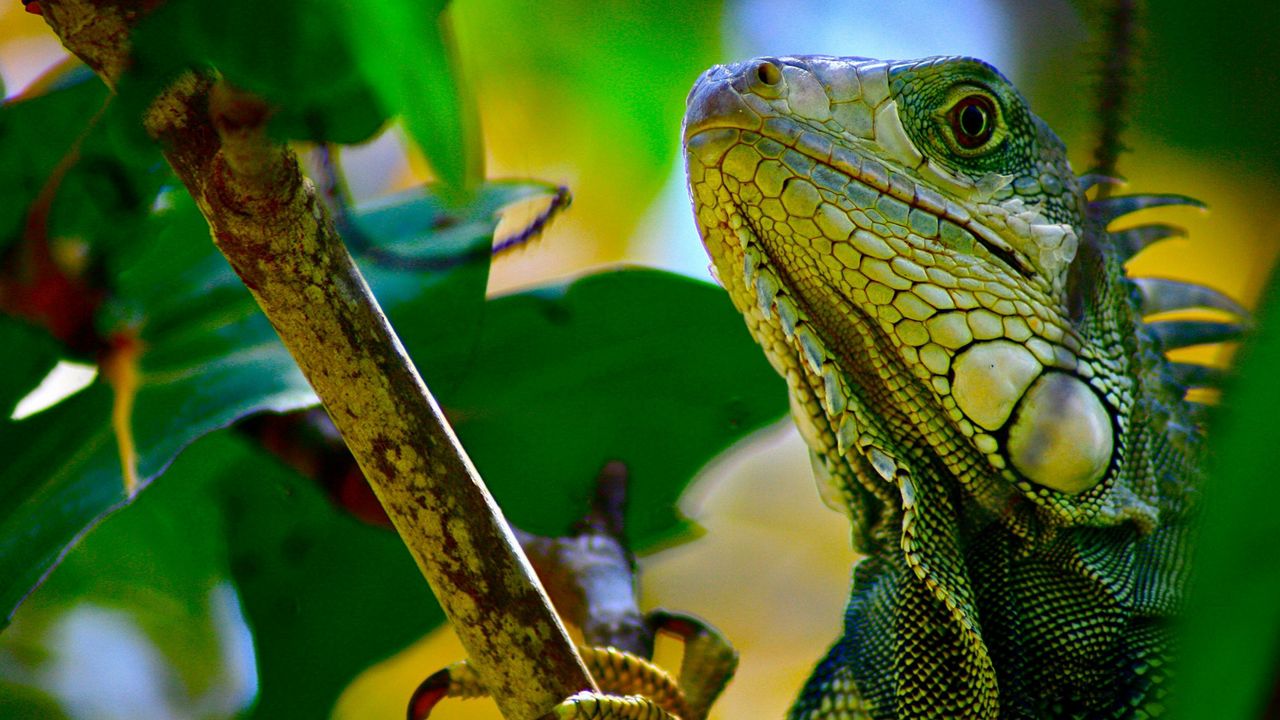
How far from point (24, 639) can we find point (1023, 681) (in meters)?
1.80

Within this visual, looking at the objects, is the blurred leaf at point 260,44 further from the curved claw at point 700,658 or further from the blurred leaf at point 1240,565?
the curved claw at point 700,658

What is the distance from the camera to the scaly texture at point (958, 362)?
0.98 metres

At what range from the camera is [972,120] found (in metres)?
1.04

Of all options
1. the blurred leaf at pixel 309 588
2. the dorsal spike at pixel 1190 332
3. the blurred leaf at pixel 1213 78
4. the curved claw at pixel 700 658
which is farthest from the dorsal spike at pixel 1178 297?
the blurred leaf at pixel 309 588

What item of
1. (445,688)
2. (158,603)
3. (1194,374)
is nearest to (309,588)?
(158,603)

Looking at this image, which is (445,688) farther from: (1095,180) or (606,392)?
(1095,180)

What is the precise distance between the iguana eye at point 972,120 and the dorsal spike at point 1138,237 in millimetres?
326

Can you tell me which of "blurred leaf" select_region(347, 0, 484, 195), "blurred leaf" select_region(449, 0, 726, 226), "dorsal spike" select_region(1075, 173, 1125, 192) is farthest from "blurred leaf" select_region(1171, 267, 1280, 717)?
"blurred leaf" select_region(449, 0, 726, 226)

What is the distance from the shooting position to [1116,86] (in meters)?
1.23

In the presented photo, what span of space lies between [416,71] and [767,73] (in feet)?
1.91

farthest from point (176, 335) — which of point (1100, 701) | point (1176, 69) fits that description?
point (1176, 69)

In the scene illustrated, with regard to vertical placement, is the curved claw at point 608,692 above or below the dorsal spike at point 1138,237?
below

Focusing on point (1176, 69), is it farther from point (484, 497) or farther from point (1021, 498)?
point (484, 497)

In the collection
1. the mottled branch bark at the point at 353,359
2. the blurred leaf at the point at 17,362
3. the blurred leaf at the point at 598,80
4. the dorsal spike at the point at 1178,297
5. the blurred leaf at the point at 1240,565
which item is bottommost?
the blurred leaf at the point at 1240,565
